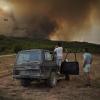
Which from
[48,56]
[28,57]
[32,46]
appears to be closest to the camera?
[28,57]

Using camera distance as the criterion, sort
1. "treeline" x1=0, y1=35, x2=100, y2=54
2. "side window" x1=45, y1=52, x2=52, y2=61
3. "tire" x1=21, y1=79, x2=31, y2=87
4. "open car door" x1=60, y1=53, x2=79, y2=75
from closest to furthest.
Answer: "side window" x1=45, y1=52, x2=52, y2=61, "tire" x1=21, y1=79, x2=31, y2=87, "open car door" x1=60, y1=53, x2=79, y2=75, "treeline" x1=0, y1=35, x2=100, y2=54

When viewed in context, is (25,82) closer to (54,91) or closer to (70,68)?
(54,91)

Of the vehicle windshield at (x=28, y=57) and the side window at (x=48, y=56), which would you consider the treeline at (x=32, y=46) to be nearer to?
the side window at (x=48, y=56)

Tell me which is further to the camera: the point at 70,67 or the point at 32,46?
the point at 32,46

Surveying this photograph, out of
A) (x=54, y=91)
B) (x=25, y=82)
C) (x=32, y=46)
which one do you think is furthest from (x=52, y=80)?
(x=32, y=46)

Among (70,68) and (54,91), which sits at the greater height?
(70,68)

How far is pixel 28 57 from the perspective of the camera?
2003 cm

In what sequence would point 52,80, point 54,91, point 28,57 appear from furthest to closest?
point 28,57, point 52,80, point 54,91

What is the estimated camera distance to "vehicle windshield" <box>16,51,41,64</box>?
19.8 metres

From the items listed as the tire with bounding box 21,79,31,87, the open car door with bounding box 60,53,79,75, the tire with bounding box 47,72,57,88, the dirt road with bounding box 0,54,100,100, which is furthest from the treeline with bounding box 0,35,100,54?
the tire with bounding box 47,72,57,88

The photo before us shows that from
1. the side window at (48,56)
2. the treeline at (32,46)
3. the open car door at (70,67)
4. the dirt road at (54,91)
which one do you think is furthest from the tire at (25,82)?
the treeline at (32,46)

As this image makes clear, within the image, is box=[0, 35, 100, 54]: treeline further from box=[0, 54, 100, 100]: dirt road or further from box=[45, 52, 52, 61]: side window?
box=[45, 52, 52, 61]: side window

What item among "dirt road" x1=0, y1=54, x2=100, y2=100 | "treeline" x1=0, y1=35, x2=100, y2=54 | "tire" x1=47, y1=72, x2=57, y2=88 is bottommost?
"treeline" x1=0, y1=35, x2=100, y2=54

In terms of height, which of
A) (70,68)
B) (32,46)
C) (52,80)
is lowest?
(32,46)
